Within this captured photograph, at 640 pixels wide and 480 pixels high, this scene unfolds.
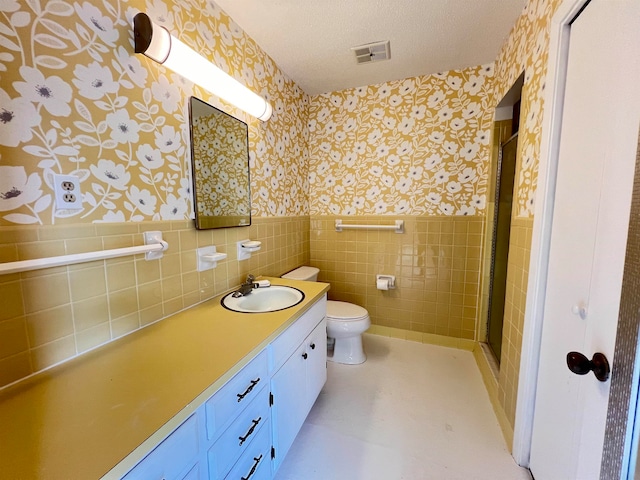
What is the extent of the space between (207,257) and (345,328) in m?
1.18

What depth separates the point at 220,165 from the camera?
1464 millimetres

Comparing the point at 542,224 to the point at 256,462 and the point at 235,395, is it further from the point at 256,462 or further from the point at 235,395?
the point at 256,462

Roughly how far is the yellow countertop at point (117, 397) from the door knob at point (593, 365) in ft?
3.05

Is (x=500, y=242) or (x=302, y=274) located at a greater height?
(x=500, y=242)

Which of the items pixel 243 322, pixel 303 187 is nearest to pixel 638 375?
pixel 243 322

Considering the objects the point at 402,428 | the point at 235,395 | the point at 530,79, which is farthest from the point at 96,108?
the point at 402,428

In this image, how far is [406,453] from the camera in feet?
4.34

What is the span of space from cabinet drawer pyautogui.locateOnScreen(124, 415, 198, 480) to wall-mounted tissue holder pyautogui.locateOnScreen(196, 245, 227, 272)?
31.4 inches

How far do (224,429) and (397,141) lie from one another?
230 centimetres

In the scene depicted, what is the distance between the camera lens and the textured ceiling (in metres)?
1.42

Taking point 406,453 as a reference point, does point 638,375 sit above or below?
above

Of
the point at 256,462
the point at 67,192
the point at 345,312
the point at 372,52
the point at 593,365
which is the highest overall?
the point at 372,52

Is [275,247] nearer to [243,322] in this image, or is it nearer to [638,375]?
[243,322]

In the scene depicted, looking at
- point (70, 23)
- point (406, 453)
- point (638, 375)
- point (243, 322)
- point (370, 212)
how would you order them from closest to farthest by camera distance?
point (638, 375), point (70, 23), point (243, 322), point (406, 453), point (370, 212)
